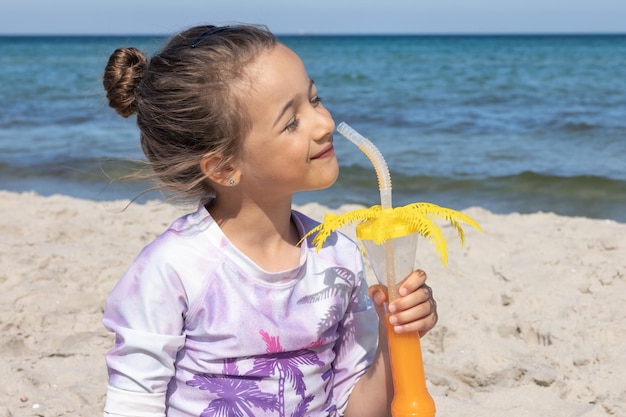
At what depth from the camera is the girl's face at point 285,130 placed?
1.69 metres

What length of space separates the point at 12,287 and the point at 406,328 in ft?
7.91

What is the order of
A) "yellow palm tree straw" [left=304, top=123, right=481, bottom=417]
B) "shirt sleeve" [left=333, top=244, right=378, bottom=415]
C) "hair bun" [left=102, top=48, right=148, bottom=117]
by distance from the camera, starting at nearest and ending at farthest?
"yellow palm tree straw" [left=304, top=123, right=481, bottom=417], "hair bun" [left=102, top=48, right=148, bottom=117], "shirt sleeve" [left=333, top=244, right=378, bottom=415]

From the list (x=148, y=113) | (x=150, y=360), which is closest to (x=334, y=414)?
(x=150, y=360)

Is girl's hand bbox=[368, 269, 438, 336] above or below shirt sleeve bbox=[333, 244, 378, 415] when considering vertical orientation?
above

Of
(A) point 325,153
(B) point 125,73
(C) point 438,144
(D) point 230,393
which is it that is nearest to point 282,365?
(D) point 230,393

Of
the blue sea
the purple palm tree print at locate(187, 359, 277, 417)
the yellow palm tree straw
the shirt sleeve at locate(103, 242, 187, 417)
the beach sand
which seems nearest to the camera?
the yellow palm tree straw

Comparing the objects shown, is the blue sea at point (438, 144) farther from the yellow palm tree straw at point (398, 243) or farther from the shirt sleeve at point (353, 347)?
the shirt sleeve at point (353, 347)

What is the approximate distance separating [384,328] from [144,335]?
1.78ft

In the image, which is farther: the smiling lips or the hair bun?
the hair bun

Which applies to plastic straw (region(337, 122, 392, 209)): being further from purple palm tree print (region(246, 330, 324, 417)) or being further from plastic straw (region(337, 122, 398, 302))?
purple palm tree print (region(246, 330, 324, 417))

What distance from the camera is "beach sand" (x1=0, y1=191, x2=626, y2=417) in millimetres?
2533

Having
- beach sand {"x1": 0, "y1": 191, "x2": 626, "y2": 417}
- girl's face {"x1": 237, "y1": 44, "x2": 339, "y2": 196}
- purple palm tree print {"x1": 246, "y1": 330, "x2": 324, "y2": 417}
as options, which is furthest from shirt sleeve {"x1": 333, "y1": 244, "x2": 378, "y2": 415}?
beach sand {"x1": 0, "y1": 191, "x2": 626, "y2": 417}

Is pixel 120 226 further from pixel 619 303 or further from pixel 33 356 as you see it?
pixel 619 303

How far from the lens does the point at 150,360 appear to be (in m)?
1.64
